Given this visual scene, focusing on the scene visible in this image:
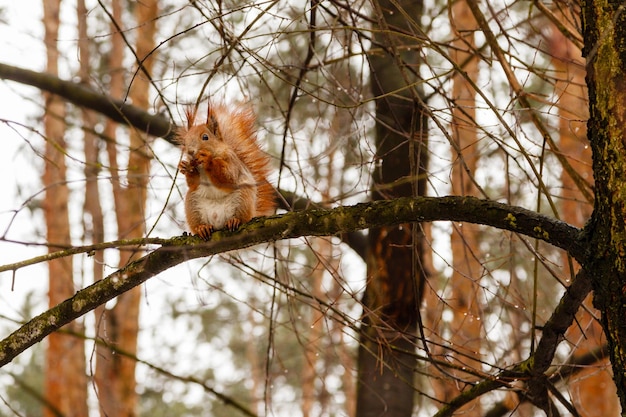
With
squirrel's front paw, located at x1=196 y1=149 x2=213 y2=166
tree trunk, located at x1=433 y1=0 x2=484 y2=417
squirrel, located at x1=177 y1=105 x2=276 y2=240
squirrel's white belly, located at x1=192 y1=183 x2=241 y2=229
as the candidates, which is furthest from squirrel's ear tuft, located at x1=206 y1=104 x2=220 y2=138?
tree trunk, located at x1=433 y1=0 x2=484 y2=417

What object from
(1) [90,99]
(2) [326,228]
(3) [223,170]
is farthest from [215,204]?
(1) [90,99]

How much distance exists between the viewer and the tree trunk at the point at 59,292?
7598 millimetres

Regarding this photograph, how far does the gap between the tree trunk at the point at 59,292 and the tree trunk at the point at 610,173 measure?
6454 millimetres

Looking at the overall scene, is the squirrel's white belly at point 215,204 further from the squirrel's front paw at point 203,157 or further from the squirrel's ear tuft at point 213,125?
the squirrel's ear tuft at point 213,125

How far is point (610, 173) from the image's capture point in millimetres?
1759

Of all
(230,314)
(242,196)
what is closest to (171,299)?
(230,314)

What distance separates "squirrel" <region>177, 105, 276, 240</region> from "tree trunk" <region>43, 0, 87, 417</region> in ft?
15.8

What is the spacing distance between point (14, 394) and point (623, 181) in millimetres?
12403

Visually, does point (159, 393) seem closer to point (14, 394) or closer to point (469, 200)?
point (14, 394)

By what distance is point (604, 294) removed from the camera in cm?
176

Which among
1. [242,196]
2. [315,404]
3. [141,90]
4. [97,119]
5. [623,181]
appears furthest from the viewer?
[315,404]

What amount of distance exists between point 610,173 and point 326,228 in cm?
74

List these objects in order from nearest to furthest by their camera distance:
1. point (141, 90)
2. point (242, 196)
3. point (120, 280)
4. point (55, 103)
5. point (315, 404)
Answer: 1. point (120, 280)
2. point (242, 196)
3. point (55, 103)
4. point (141, 90)
5. point (315, 404)

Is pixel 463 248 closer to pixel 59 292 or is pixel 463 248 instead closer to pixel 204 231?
pixel 204 231
